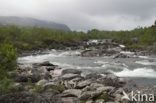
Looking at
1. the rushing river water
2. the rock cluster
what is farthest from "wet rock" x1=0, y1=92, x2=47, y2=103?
the rushing river water

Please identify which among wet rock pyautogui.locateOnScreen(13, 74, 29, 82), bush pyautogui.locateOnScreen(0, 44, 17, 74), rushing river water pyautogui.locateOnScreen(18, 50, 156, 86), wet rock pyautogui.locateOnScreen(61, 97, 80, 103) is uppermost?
bush pyautogui.locateOnScreen(0, 44, 17, 74)

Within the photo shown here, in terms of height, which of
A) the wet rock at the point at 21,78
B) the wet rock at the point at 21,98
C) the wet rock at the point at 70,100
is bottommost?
the wet rock at the point at 70,100

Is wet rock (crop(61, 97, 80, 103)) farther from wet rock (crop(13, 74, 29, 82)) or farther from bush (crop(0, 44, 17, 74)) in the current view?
wet rock (crop(13, 74, 29, 82))

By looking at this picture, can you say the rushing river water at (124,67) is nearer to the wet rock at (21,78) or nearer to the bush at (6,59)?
the wet rock at (21,78)

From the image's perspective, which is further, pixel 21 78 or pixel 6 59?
pixel 21 78

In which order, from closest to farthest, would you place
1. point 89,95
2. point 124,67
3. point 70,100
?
point 70,100 < point 89,95 < point 124,67

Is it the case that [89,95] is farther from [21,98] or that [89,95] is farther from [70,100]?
[21,98]

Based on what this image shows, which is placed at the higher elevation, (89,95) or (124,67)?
(89,95)

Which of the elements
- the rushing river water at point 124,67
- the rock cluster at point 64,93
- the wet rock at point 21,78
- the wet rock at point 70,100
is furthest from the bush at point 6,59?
the rushing river water at point 124,67

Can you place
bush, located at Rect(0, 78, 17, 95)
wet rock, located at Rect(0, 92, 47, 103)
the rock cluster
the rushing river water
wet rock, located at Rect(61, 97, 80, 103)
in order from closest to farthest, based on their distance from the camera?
wet rock, located at Rect(0, 92, 47, 103)
the rock cluster
bush, located at Rect(0, 78, 17, 95)
wet rock, located at Rect(61, 97, 80, 103)
the rushing river water

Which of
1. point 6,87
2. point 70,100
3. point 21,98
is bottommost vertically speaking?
point 70,100

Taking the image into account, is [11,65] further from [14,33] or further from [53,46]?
[14,33]

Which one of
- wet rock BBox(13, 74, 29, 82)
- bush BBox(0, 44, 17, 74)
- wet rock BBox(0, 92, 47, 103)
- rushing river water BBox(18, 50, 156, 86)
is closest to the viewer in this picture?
wet rock BBox(0, 92, 47, 103)

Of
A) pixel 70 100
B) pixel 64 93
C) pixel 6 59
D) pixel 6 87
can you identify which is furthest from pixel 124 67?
pixel 6 87
